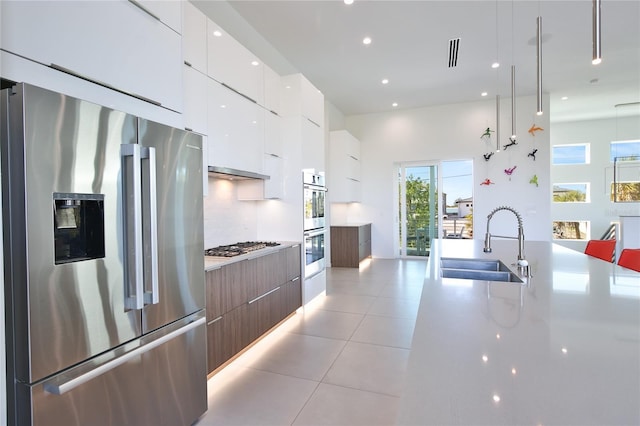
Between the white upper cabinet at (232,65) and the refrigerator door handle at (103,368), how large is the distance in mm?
1953

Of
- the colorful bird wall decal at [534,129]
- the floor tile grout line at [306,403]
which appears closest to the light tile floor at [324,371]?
the floor tile grout line at [306,403]

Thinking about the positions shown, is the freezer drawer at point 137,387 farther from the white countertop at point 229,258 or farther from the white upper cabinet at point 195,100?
the white upper cabinet at point 195,100

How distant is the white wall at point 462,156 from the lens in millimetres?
6605

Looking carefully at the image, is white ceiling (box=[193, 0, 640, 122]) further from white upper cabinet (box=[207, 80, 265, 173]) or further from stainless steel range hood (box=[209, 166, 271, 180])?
stainless steel range hood (box=[209, 166, 271, 180])

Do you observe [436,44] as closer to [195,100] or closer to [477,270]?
[477,270]

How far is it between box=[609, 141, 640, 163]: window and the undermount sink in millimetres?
8885

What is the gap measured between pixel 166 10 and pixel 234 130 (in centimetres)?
106

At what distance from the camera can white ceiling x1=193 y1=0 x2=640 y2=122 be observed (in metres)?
3.72

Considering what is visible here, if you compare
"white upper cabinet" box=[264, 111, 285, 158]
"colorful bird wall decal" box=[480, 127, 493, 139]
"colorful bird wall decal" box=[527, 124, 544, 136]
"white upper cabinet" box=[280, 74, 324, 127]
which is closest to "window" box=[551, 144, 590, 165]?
"colorful bird wall decal" box=[527, 124, 544, 136]

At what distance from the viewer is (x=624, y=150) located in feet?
27.6

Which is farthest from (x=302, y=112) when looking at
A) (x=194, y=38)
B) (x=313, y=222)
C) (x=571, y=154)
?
(x=571, y=154)

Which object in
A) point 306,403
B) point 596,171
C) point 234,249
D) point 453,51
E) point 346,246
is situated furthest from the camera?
point 596,171

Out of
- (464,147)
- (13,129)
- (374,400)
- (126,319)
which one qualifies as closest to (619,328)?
(374,400)

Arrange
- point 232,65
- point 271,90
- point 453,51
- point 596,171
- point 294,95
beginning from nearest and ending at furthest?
point 232,65 < point 271,90 < point 294,95 < point 453,51 < point 596,171
